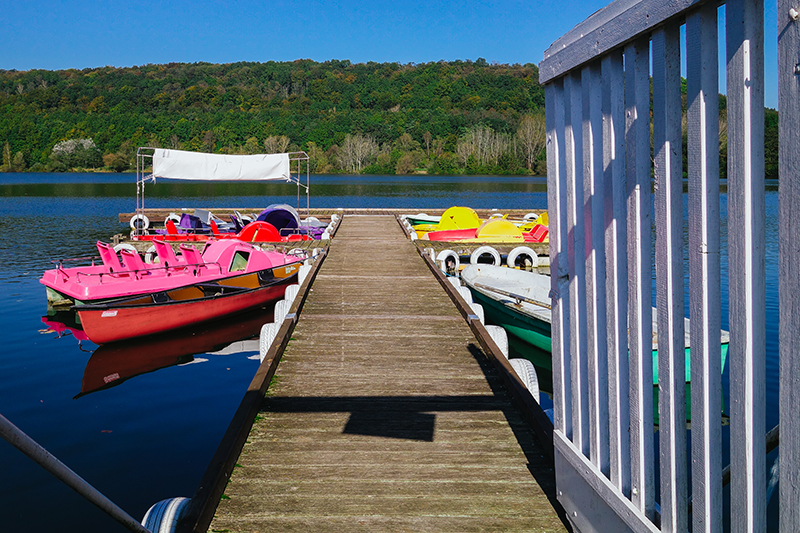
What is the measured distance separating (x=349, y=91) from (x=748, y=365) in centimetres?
12766

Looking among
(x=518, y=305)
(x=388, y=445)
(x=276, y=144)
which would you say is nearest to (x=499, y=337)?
(x=388, y=445)

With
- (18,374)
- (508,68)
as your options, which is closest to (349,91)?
(508,68)

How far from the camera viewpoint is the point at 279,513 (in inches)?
115

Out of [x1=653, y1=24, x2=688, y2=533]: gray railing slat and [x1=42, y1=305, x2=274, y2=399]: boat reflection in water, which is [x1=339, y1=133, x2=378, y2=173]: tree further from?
[x1=653, y1=24, x2=688, y2=533]: gray railing slat

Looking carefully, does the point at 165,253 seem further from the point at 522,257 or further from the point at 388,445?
the point at 388,445

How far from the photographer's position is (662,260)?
1921 mm

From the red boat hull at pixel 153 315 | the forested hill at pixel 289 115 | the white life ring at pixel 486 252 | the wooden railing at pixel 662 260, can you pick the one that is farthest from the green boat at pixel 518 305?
the forested hill at pixel 289 115

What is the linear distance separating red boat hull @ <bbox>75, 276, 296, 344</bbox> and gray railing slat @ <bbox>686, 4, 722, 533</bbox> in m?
9.10

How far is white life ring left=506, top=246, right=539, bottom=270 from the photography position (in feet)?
50.8

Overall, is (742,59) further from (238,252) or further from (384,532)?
(238,252)

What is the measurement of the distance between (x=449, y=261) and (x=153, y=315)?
754cm

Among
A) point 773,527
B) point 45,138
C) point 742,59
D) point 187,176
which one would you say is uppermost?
point 45,138

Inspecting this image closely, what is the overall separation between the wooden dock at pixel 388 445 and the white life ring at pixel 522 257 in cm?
A: 904

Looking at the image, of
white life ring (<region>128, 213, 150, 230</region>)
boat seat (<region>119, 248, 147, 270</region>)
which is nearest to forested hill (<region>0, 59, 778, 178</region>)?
white life ring (<region>128, 213, 150, 230</region>)
